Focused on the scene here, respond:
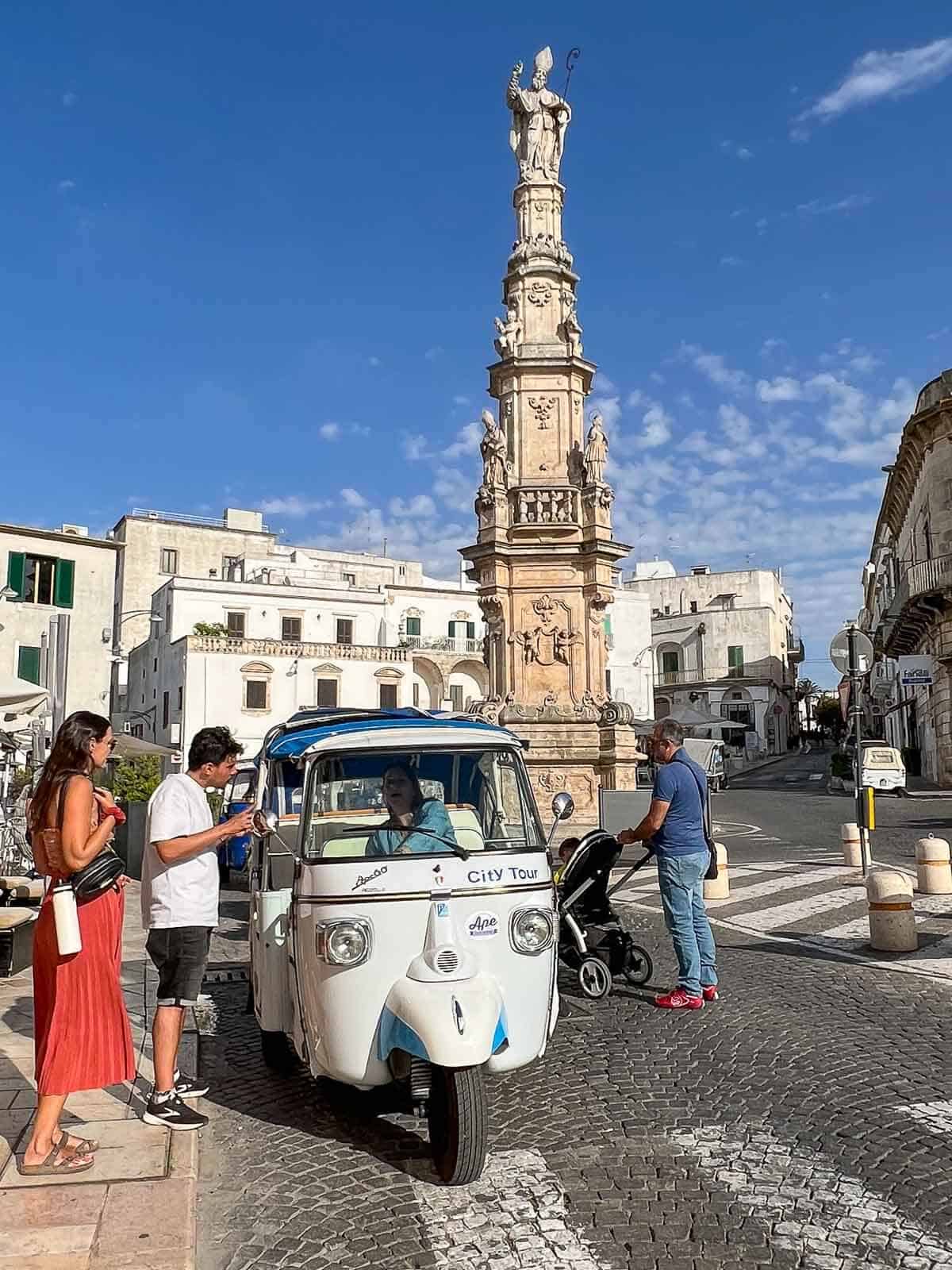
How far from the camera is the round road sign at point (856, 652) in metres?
13.8

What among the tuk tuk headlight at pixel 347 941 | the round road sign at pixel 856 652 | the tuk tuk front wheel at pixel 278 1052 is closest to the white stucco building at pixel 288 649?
the round road sign at pixel 856 652

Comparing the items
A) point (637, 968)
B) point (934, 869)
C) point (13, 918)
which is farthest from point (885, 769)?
point (13, 918)

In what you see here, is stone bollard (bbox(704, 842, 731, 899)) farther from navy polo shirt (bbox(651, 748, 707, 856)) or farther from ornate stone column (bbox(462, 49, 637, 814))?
ornate stone column (bbox(462, 49, 637, 814))

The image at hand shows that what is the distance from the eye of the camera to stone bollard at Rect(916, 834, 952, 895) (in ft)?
39.1

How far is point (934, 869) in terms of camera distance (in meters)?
11.9

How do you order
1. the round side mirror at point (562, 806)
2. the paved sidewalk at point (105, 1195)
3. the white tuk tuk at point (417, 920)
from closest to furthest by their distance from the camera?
1. the paved sidewalk at point (105, 1195)
2. the white tuk tuk at point (417, 920)
3. the round side mirror at point (562, 806)

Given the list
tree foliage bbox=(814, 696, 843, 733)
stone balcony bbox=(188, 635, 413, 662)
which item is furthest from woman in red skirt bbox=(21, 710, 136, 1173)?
tree foliage bbox=(814, 696, 843, 733)

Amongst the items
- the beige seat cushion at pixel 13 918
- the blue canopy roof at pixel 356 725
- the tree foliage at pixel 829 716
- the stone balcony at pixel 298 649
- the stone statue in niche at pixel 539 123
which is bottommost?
the beige seat cushion at pixel 13 918

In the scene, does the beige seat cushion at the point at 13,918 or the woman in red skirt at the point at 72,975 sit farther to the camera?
the beige seat cushion at the point at 13,918

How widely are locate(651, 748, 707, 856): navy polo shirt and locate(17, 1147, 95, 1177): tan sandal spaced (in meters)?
4.14

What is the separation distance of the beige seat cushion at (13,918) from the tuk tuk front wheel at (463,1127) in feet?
17.4

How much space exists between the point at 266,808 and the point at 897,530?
1849 inches

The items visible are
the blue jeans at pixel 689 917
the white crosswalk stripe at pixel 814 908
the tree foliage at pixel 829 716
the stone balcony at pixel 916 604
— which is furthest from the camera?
the tree foliage at pixel 829 716

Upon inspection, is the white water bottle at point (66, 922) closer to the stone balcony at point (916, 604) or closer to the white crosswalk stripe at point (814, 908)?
the white crosswalk stripe at point (814, 908)
